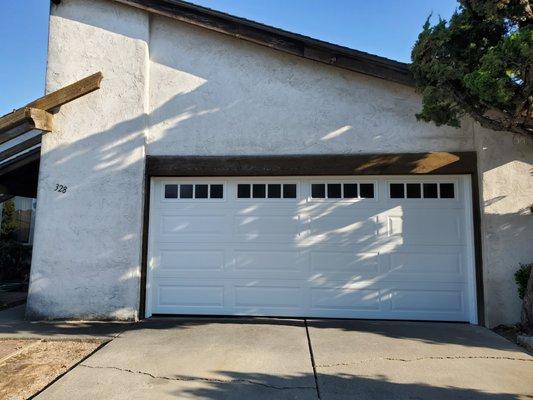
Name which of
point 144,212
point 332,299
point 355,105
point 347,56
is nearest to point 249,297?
point 332,299

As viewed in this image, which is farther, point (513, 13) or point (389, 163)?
point (389, 163)

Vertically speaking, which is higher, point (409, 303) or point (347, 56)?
point (347, 56)

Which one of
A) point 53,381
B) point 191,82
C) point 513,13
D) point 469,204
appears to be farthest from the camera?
point 191,82

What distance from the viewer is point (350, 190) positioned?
675cm

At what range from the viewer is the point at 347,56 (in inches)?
255

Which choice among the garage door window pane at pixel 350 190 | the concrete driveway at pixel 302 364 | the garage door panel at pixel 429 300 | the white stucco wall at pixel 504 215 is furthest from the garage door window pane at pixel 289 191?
the white stucco wall at pixel 504 215

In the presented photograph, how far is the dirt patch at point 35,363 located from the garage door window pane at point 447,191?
5616mm

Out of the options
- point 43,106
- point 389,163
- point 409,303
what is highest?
point 43,106

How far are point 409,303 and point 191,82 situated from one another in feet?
16.9

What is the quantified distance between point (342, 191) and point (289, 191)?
0.88m

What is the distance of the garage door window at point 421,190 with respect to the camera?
662 cm

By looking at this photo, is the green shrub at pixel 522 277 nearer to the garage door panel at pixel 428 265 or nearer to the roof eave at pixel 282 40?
the garage door panel at pixel 428 265

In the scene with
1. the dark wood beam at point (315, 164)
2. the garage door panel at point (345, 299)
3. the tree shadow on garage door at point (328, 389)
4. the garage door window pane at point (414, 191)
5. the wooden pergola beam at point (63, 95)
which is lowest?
the tree shadow on garage door at point (328, 389)

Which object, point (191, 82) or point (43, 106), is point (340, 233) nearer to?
point (191, 82)
